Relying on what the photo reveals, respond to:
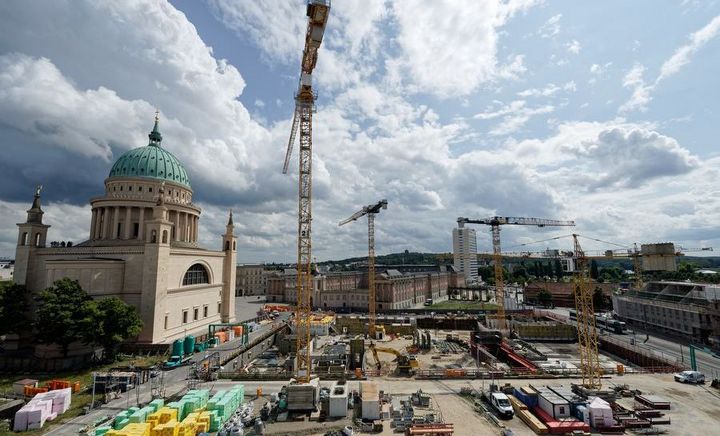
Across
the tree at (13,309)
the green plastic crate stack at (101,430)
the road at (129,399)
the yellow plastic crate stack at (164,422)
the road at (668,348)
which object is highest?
the tree at (13,309)

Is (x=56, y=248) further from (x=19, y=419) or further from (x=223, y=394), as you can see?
(x=223, y=394)

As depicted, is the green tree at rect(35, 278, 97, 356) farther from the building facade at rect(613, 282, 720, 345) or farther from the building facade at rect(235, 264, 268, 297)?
the building facade at rect(235, 264, 268, 297)

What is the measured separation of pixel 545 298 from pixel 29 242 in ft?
417

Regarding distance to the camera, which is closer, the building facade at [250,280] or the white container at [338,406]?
the white container at [338,406]

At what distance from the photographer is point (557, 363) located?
161 ft

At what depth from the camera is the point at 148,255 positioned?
178 feet

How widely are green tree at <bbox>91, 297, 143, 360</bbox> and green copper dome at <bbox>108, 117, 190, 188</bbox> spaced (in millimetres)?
28617

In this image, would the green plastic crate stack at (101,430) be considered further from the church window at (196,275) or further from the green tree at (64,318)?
the church window at (196,275)

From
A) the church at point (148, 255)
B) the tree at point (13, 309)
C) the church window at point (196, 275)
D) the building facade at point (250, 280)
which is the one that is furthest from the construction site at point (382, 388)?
the building facade at point (250, 280)

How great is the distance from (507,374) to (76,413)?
4372cm

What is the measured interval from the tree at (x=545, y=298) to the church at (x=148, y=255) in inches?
3643

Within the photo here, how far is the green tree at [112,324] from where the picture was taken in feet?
146

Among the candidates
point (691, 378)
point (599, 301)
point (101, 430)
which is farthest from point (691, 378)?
point (599, 301)

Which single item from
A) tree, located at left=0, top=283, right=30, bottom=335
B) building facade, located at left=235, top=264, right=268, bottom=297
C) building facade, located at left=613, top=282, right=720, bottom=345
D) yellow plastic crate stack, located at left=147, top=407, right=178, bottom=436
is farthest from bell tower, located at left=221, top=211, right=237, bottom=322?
building facade, located at left=613, top=282, right=720, bottom=345
